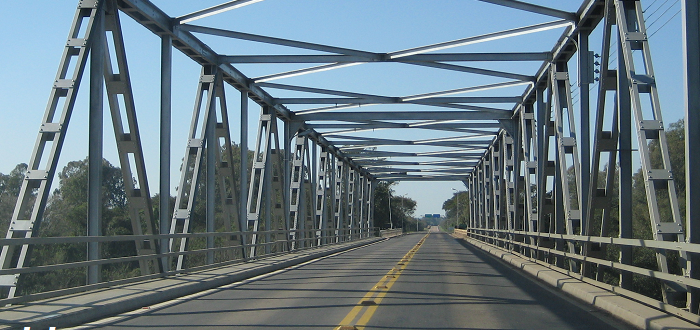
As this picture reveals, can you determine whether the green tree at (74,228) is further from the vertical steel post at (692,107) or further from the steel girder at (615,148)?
the vertical steel post at (692,107)

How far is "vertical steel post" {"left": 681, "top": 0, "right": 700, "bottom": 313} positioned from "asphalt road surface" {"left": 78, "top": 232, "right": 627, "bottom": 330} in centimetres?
158

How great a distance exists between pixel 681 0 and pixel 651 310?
3.84 metres

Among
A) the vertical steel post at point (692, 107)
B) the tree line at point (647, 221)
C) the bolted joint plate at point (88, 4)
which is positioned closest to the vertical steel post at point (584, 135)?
the vertical steel post at point (692, 107)

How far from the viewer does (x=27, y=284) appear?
2753 cm

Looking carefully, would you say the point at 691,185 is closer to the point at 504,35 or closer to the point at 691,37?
the point at 691,37

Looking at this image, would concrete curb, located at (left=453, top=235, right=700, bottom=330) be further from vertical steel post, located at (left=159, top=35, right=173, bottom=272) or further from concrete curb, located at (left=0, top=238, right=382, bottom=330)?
vertical steel post, located at (left=159, top=35, right=173, bottom=272)

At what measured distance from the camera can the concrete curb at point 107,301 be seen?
750 cm

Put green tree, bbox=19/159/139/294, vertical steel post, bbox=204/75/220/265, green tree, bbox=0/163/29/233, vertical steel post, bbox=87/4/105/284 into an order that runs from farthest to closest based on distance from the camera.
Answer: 1. green tree, bbox=0/163/29/233
2. green tree, bbox=19/159/139/294
3. vertical steel post, bbox=204/75/220/265
4. vertical steel post, bbox=87/4/105/284

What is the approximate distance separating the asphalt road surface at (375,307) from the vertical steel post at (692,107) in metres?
1.58

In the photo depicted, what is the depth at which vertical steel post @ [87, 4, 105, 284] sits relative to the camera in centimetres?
1141

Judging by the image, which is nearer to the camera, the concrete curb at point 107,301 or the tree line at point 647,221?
the concrete curb at point 107,301

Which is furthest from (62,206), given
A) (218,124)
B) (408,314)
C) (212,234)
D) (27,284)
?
(408,314)

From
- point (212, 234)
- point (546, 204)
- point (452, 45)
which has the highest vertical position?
point (452, 45)

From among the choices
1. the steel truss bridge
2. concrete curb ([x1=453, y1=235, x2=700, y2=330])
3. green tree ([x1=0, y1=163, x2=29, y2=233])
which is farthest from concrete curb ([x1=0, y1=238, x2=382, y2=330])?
green tree ([x1=0, y1=163, x2=29, y2=233])
